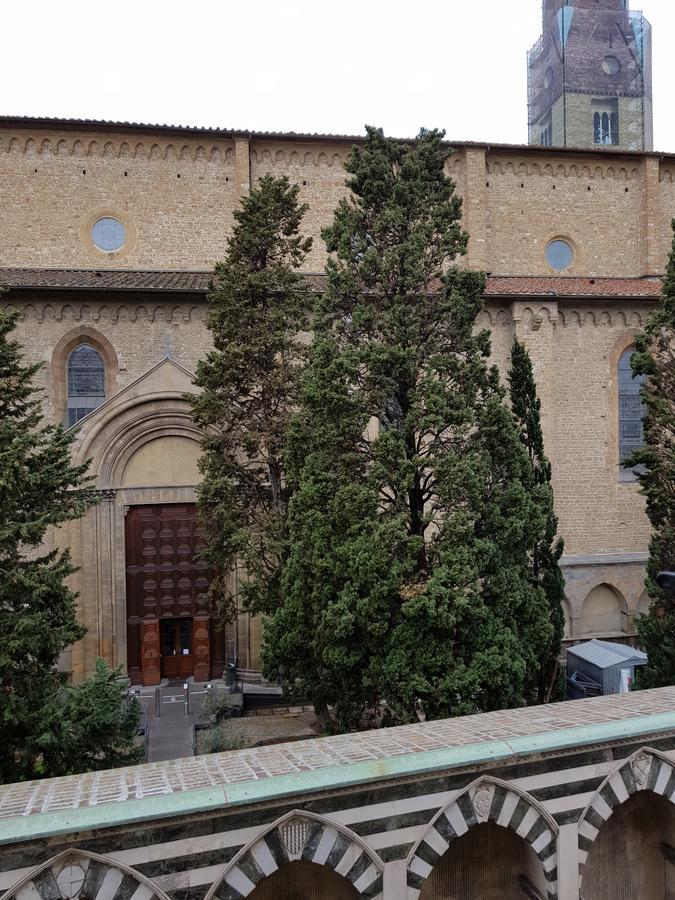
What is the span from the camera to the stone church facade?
14469mm

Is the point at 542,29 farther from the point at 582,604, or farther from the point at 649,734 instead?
the point at 649,734

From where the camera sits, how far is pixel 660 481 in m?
11.5

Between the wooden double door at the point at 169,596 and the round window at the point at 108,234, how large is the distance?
6530 mm

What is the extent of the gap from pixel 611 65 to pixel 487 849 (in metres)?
45.3

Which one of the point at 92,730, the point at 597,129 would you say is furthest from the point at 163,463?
the point at 597,129

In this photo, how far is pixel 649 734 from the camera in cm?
513

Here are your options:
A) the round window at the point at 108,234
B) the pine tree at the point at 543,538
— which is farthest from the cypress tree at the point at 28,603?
the round window at the point at 108,234

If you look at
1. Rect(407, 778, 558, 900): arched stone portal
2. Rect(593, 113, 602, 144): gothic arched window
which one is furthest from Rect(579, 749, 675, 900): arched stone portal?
Rect(593, 113, 602, 144): gothic arched window

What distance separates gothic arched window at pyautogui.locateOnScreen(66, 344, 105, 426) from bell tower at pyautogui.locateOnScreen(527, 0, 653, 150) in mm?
33426

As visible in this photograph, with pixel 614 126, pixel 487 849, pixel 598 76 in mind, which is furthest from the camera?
pixel 614 126

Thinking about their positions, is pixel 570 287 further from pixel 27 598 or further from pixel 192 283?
pixel 27 598

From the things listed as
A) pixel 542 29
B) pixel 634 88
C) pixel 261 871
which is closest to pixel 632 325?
pixel 261 871

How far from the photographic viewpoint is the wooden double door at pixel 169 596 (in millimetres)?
14914

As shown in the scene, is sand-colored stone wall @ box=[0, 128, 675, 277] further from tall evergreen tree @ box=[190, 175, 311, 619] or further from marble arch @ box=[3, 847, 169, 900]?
marble arch @ box=[3, 847, 169, 900]
